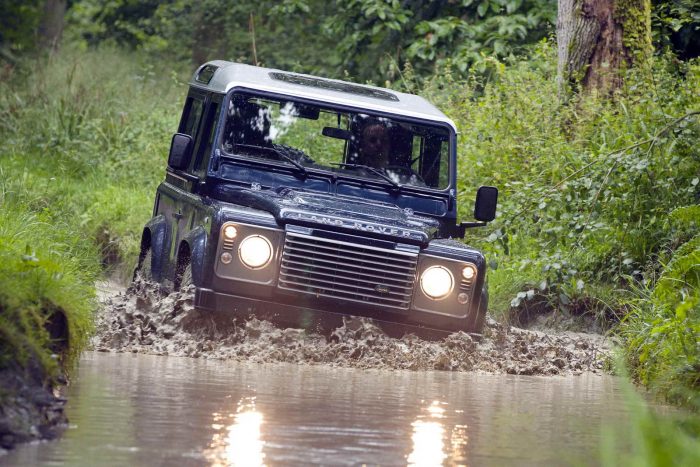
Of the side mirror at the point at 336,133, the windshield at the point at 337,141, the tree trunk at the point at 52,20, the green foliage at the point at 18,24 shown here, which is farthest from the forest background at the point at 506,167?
the green foliage at the point at 18,24

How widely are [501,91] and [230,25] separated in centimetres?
1415

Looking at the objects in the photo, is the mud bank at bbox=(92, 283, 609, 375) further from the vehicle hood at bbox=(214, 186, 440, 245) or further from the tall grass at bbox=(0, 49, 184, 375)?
the vehicle hood at bbox=(214, 186, 440, 245)

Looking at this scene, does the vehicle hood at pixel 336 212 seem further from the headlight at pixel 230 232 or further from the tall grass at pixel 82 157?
the tall grass at pixel 82 157

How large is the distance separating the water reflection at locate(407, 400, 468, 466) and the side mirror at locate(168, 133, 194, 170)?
3145 millimetres

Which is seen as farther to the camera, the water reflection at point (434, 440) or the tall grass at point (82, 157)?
the tall grass at point (82, 157)

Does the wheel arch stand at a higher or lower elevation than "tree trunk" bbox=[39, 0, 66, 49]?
lower

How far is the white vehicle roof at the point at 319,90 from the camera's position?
9.70 meters

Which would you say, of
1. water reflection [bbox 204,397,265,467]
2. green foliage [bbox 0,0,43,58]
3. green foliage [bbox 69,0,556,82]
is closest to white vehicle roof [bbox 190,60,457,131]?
water reflection [bbox 204,397,265,467]

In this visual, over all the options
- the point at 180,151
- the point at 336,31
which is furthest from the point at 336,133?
the point at 336,31

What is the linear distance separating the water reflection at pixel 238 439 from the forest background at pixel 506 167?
818 millimetres

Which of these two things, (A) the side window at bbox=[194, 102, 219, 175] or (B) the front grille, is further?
(A) the side window at bbox=[194, 102, 219, 175]

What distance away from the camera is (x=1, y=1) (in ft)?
96.7

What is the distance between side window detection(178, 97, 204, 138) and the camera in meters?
10.3

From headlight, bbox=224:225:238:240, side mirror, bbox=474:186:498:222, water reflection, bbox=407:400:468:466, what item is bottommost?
water reflection, bbox=407:400:468:466
